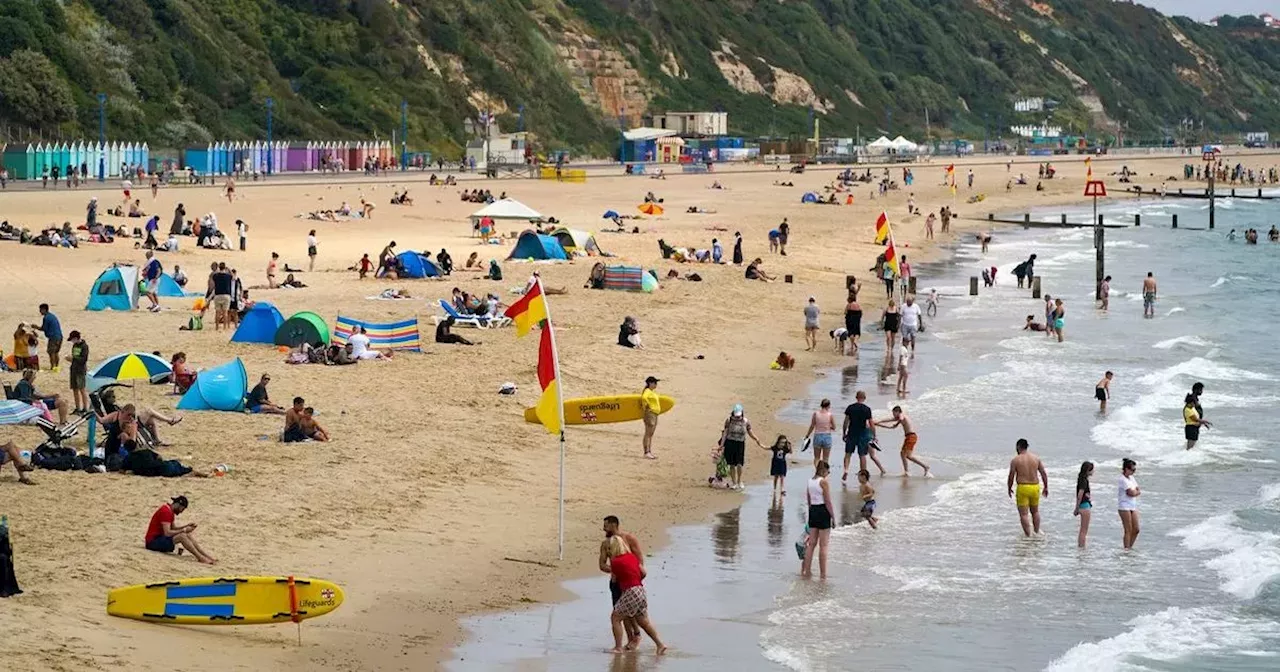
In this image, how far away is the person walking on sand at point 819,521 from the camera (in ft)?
52.5

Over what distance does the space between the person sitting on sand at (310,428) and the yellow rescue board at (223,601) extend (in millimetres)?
6095

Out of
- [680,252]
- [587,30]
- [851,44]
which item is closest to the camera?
[680,252]

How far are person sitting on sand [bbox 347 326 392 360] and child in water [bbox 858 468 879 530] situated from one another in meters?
7.52

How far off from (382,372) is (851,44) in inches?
5186

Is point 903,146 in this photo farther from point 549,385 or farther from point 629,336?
point 549,385

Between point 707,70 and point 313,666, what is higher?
point 707,70

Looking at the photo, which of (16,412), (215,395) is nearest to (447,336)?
(215,395)

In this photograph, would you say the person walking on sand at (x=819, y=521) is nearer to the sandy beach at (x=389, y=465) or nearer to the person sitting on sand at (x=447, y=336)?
the sandy beach at (x=389, y=465)

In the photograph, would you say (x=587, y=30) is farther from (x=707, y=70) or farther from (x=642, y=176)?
(x=642, y=176)

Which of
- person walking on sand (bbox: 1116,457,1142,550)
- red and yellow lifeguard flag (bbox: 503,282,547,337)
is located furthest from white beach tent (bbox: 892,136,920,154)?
red and yellow lifeguard flag (bbox: 503,282,547,337)

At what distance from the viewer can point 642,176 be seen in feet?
277

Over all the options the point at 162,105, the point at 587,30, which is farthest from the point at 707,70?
the point at 162,105

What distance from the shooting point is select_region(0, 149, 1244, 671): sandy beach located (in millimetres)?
13086

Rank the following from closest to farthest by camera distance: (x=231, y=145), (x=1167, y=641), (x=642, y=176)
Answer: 1. (x=1167, y=641)
2. (x=231, y=145)
3. (x=642, y=176)
